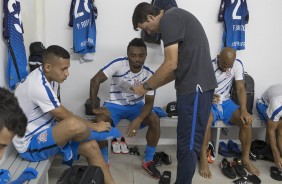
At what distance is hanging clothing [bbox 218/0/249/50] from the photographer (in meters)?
3.00

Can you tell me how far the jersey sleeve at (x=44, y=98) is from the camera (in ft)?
6.28

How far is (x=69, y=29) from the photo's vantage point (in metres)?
2.97

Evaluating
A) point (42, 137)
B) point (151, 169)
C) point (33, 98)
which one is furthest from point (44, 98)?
point (151, 169)

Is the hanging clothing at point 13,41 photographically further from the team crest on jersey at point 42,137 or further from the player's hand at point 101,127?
the player's hand at point 101,127

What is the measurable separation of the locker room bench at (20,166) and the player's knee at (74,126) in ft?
0.99

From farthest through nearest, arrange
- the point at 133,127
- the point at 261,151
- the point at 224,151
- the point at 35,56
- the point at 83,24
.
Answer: the point at 224,151 → the point at 261,151 → the point at 83,24 → the point at 133,127 → the point at 35,56

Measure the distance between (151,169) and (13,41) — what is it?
148 cm

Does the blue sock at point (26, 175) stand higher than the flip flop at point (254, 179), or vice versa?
the blue sock at point (26, 175)

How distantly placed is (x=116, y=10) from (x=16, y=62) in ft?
4.10

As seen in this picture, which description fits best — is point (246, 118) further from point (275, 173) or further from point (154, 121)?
point (154, 121)

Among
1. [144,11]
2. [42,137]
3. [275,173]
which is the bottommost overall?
[275,173]

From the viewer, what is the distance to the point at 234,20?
301cm

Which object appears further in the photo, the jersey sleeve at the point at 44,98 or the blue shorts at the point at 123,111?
the blue shorts at the point at 123,111

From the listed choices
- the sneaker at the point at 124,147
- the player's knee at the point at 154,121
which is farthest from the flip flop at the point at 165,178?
the sneaker at the point at 124,147
